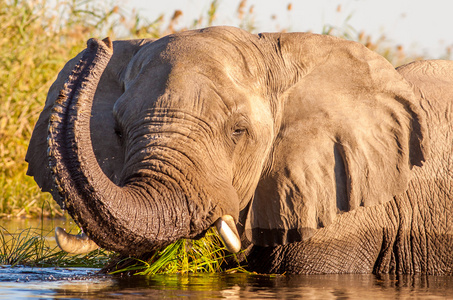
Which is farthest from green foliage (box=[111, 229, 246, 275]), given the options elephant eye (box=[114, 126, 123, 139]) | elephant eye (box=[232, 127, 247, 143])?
elephant eye (box=[114, 126, 123, 139])

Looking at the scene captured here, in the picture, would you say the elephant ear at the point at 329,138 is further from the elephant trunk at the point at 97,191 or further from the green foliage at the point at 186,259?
the elephant trunk at the point at 97,191

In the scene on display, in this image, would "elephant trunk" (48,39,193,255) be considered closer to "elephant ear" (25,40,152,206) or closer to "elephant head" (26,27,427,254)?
"elephant head" (26,27,427,254)

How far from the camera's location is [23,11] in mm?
10086

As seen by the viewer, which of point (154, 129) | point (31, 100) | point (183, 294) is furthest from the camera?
point (31, 100)

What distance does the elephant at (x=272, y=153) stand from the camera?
14.5 ft

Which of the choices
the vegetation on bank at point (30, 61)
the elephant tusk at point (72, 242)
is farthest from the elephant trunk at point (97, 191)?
the vegetation on bank at point (30, 61)

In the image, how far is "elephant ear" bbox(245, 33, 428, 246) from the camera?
5.21 meters

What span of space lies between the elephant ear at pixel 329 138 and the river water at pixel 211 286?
16.2 inches

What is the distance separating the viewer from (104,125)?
525 cm

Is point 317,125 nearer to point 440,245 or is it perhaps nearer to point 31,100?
point 440,245

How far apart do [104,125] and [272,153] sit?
41.5 inches

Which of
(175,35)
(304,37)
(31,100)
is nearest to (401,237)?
(304,37)

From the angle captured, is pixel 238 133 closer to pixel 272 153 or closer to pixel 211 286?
pixel 272 153

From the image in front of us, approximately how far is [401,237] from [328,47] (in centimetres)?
146
